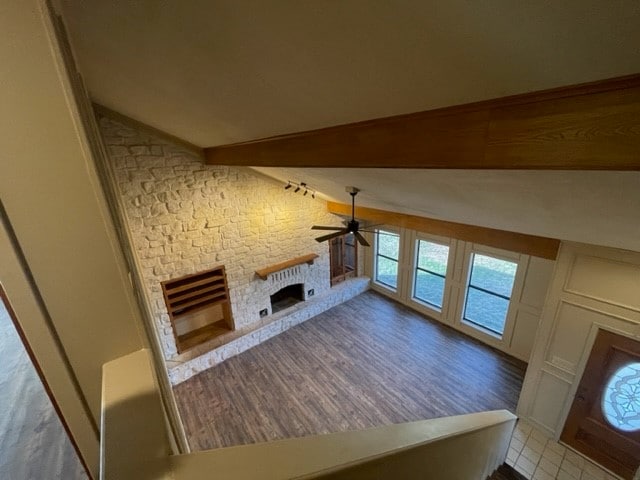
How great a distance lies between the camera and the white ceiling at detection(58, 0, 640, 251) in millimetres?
660

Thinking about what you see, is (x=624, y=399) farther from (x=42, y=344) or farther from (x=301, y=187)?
(x=301, y=187)

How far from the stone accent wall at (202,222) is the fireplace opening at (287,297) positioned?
0.26 m

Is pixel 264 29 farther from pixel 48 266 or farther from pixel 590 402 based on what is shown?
pixel 590 402

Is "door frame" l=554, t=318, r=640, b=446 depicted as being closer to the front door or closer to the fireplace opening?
the front door

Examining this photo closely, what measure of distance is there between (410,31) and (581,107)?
58 centimetres

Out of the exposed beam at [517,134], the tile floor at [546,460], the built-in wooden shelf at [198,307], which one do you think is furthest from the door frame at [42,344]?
the tile floor at [546,460]

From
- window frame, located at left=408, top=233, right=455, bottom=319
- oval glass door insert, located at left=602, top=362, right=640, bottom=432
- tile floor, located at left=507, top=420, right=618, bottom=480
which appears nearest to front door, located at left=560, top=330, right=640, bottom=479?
oval glass door insert, located at left=602, top=362, right=640, bottom=432

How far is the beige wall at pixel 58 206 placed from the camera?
46cm

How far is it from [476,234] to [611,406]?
87.6 inches

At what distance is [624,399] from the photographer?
2.85 m

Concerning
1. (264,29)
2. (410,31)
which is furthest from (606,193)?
(264,29)

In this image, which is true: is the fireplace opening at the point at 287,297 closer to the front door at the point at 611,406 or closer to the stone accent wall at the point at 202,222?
the stone accent wall at the point at 202,222

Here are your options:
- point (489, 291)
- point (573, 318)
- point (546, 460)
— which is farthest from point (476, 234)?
point (546, 460)

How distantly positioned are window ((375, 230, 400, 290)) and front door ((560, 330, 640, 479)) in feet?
12.4
